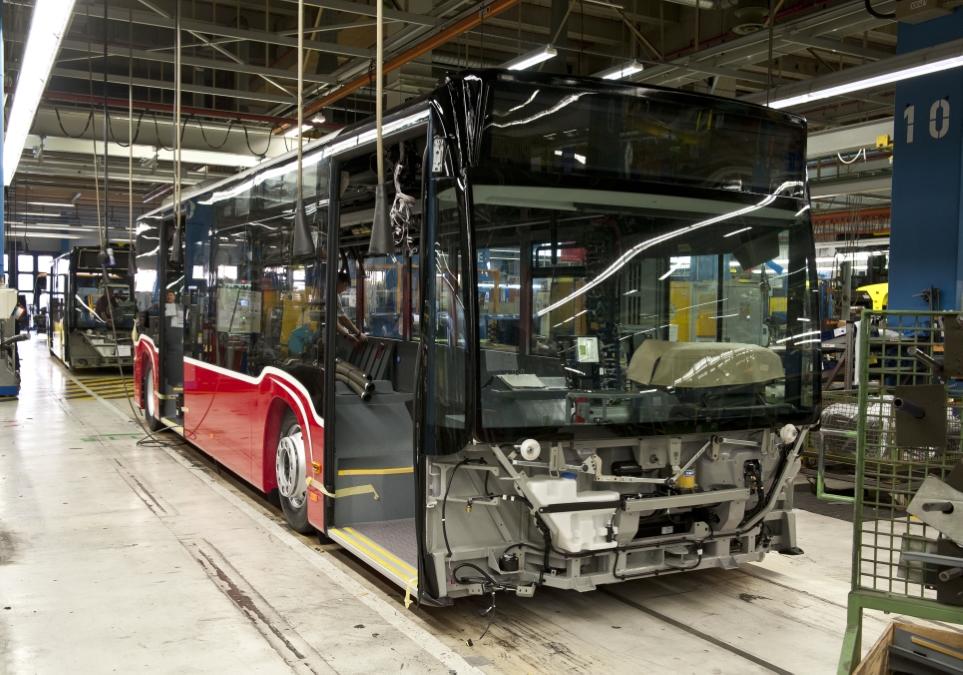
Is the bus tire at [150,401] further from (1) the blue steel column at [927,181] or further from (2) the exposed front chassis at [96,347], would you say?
(1) the blue steel column at [927,181]

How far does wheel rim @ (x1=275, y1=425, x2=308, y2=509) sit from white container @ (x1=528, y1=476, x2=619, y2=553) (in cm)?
255

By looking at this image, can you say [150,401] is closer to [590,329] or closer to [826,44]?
[590,329]

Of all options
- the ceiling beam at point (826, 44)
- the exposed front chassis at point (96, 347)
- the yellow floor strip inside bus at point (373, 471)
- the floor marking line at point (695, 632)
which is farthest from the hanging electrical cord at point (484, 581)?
the exposed front chassis at point (96, 347)

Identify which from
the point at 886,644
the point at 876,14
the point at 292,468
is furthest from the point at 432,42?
the point at 886,644

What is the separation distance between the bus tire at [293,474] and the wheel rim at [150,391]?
197 inches

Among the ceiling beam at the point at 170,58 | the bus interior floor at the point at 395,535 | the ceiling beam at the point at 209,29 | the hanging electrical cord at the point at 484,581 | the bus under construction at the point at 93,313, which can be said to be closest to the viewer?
the hanging electrical cord at the point at 484,581

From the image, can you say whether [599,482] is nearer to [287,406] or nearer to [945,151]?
[287,406]

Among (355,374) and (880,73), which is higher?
(880,73)

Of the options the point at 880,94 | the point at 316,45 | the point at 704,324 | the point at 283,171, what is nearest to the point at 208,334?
the point at 283,171

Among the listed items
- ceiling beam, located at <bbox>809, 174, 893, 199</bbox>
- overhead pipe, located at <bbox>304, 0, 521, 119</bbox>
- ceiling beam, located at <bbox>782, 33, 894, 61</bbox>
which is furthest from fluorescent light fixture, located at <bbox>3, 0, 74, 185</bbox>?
ceiling beam, located at <bbox>809, 174, 893, 199</bbox>

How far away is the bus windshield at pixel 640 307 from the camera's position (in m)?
4.21

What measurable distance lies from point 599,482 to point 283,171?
3.59 m

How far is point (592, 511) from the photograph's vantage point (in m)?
4.29

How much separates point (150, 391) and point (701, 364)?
8562 mm
